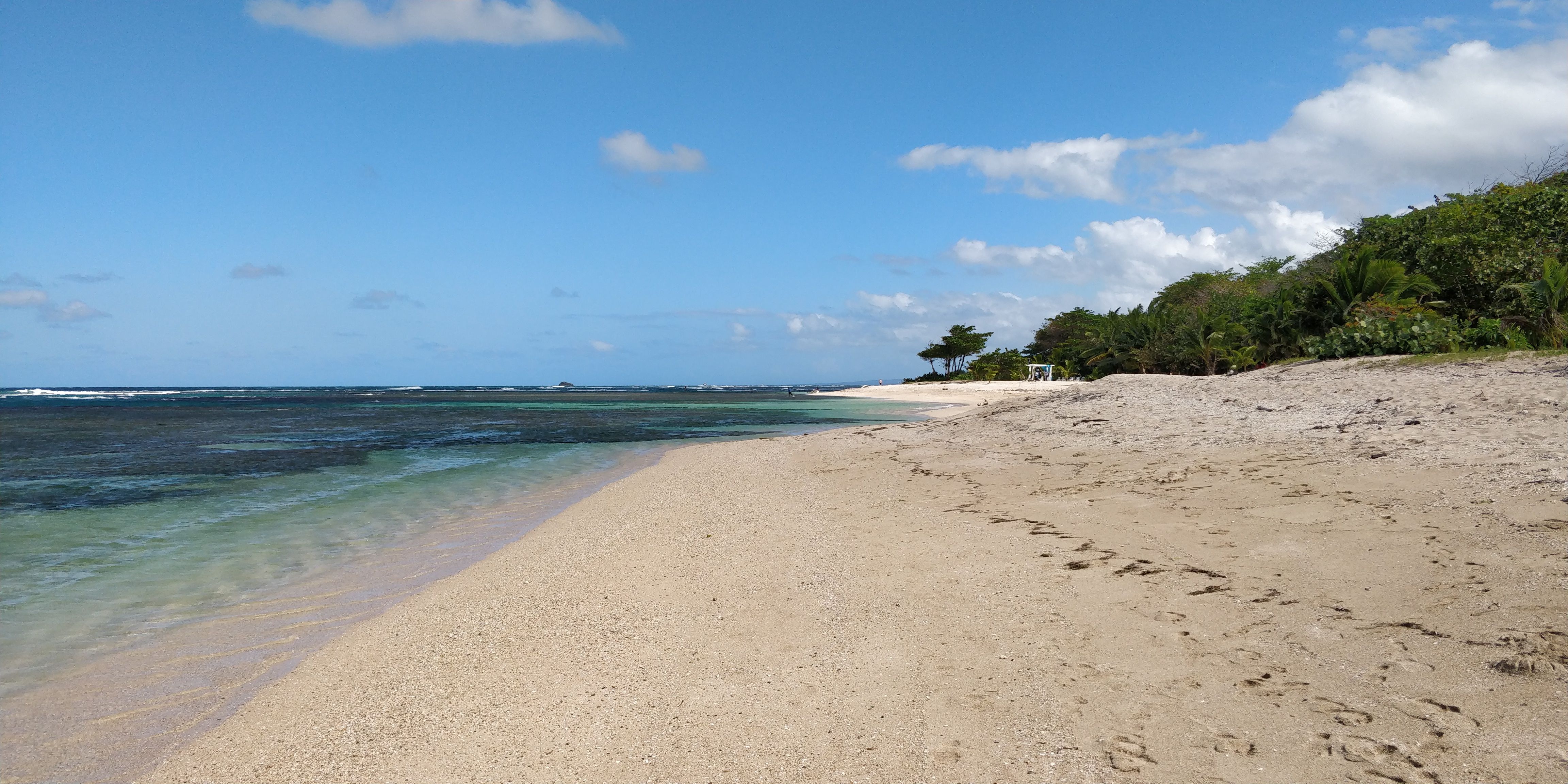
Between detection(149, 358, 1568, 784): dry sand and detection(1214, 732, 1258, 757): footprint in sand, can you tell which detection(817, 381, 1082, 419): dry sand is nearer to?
detection(149, 358, 1568, 784): dry sand

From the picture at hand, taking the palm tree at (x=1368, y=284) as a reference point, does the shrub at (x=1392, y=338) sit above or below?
below

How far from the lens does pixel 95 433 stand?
28.9 metres

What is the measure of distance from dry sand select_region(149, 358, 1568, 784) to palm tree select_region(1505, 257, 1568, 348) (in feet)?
37.1

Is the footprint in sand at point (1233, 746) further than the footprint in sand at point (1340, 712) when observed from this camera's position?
No

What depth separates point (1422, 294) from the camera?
22.8 m

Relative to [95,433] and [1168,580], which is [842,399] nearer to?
[95,433]

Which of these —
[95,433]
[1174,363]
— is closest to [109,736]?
[95,433]

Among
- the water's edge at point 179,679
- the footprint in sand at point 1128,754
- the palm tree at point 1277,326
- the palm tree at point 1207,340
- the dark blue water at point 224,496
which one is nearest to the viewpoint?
the footprint in sand at point 1128,754

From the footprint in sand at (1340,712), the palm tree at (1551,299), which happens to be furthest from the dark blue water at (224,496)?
the palm tree at (1551,299)

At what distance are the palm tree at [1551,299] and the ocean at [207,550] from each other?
62.5 ft

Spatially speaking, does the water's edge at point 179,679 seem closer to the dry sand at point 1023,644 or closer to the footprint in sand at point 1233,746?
the dry sand at point 1023,644

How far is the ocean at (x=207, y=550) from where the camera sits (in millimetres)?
4320

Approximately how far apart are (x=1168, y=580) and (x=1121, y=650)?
1.29 metres

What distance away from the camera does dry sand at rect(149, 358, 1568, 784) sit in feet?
10.1
